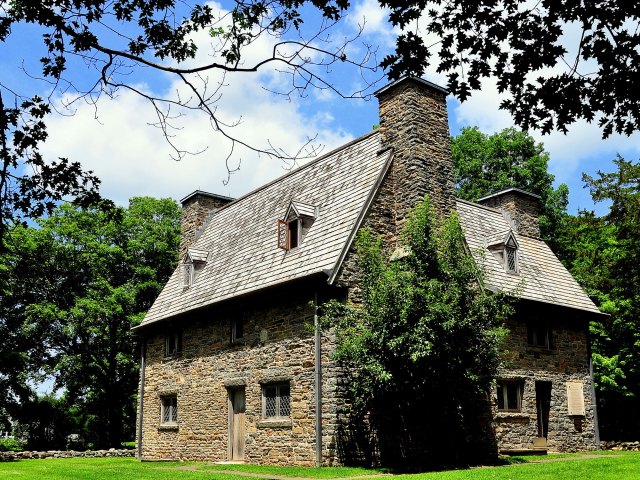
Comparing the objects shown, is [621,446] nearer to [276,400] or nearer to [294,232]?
[276,400]

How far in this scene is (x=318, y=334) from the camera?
16.8 metres

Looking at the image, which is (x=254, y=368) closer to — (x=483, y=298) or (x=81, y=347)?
(x=483, y=298)

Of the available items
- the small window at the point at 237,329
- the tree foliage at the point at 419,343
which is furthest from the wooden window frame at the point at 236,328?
the tree foliage at the point at 419,343

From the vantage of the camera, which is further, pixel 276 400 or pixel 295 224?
pixel 295 224

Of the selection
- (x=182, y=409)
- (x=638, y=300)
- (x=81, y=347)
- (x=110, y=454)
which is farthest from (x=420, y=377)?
(x=81, y=347)

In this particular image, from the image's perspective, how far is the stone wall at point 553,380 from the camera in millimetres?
19719

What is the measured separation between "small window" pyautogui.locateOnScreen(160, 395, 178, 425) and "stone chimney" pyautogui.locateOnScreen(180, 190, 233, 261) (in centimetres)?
681

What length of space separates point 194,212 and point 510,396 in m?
15.5

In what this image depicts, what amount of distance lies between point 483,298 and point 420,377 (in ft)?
8.32

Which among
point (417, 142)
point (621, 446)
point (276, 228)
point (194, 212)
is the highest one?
point (194, 212)

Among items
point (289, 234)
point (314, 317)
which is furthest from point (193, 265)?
point (314, 317)

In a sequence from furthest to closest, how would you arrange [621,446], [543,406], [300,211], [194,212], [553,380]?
[194,212], [621,446], [553,380], [543,406], [300,211]

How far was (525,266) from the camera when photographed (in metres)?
23.3

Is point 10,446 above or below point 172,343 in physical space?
below
